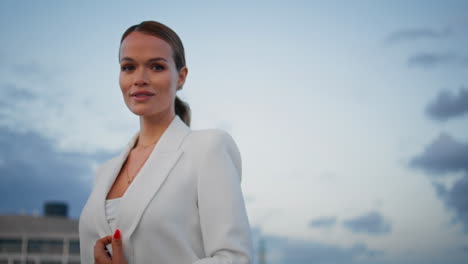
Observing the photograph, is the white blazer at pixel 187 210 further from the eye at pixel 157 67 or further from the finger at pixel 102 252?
the eye at pixel 157 67

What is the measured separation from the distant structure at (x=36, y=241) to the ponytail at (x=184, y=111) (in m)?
49.1

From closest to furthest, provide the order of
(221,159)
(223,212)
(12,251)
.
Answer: (223,212) → (221,159) → (12,251)

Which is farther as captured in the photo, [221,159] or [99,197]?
[99,197]

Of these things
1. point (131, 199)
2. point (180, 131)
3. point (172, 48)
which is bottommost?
→ point (131, 199)

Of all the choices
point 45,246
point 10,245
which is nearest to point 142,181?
point 45,246

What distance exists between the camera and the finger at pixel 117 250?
2.61 meters

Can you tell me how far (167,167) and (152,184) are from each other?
0.14 meters

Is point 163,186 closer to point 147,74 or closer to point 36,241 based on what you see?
point 147,74

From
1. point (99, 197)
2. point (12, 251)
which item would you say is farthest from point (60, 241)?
point (99, 197)

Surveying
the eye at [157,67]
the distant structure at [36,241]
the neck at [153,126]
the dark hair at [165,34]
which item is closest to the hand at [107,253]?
the neck at [153,126]

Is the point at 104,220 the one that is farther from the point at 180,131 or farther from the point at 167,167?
the point at 180,131

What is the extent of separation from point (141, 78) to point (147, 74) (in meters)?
0.05

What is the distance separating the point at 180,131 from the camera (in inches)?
121

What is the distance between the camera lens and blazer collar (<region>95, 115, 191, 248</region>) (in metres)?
2.68
